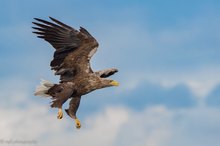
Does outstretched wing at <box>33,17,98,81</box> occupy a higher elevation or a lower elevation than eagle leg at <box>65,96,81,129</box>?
higher

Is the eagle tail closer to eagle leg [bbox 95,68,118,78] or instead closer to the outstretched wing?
the outstretched wing

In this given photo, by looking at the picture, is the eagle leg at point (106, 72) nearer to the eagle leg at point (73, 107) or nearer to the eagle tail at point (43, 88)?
the eagle leg at point (73, 107)

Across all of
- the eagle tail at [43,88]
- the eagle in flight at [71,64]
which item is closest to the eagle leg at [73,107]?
the eagle in flight at [71,64]

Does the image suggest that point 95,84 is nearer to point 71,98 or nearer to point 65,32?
point 71,98

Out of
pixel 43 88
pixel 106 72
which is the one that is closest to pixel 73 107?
pixel 43 88

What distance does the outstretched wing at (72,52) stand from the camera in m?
13.1

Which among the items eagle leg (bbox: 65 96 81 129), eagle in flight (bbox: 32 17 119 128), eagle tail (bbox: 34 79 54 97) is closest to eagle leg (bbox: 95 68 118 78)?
eagle in flight (bbox: 32 17 119 128)

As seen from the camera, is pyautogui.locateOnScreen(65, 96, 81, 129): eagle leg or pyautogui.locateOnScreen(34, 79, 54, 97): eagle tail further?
pyautogui.locateOnScreen(34, 79, 54, 97): eagle tail

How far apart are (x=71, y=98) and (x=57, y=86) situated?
0.46m

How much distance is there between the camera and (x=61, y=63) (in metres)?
13.2

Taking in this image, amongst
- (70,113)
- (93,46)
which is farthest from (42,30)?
(70,113)

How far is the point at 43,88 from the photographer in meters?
13.4

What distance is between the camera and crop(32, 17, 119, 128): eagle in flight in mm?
12820

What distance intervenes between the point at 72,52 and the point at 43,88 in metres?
1.14
